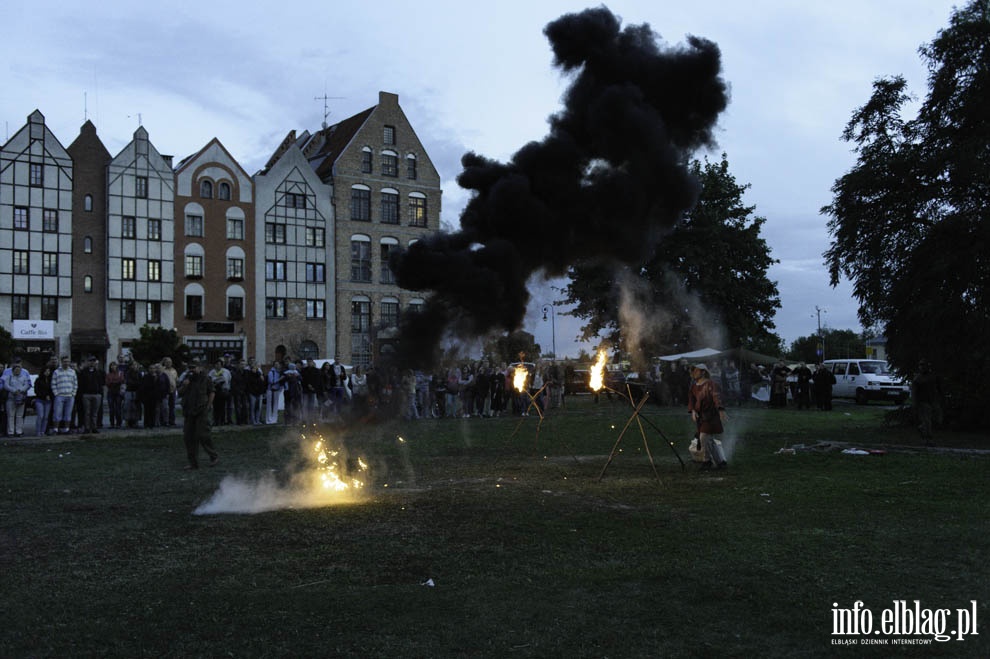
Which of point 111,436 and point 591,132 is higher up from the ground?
point 591,132

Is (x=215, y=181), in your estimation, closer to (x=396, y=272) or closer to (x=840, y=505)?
(x=396, y=272)

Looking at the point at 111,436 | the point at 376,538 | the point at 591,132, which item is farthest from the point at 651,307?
the point at 376,538

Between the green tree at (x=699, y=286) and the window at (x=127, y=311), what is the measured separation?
1111 inches

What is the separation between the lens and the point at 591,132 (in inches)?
476

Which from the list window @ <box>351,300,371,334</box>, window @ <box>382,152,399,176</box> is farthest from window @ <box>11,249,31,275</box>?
window @ <box>382,152,399,176</box>

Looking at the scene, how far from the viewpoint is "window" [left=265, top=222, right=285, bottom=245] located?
186ft

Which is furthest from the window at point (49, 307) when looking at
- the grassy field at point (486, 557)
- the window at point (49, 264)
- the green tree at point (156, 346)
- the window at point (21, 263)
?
the grassy field at point (486, 557)

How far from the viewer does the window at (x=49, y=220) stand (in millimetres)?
49781

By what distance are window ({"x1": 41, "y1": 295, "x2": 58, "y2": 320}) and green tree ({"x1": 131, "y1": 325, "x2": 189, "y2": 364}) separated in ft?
19.0

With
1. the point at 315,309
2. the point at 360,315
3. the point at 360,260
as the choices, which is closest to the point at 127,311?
the point at 315,309

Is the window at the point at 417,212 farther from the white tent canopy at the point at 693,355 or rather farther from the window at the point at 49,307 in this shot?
the white tent canopy at the point at 693,355

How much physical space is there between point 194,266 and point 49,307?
347 inches

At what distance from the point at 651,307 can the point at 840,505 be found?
101 feet

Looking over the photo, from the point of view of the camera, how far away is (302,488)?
1230 centimetres
